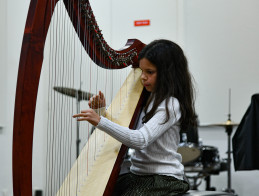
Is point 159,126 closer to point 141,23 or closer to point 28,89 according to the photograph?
point 28,89

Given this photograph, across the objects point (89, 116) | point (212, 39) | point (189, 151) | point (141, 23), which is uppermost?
point (141, 23)

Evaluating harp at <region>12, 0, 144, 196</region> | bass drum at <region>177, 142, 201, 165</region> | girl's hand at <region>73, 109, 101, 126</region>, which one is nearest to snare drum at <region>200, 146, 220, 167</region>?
bass drum at <region>177, 142, 201, 165</region>

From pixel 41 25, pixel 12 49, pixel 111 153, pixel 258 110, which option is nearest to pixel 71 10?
pixel 41 25

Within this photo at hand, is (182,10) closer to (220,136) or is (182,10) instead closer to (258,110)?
(220,136)

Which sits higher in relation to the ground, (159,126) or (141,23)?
(141,23)

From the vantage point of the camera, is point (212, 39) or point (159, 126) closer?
point (159, 126)

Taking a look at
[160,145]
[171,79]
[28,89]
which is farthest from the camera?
[171,79]

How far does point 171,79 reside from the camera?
1767 mm

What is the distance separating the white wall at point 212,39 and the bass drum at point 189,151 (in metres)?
1.24

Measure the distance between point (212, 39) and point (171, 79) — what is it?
338cm

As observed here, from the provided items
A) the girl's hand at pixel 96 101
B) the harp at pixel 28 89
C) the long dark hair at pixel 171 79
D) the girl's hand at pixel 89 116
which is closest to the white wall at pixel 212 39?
the long dark hair at pixel 171 79

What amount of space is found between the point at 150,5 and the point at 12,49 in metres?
1.93

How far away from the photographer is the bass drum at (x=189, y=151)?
11.8ft

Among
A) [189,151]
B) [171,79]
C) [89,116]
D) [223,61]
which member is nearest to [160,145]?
[171,79]
